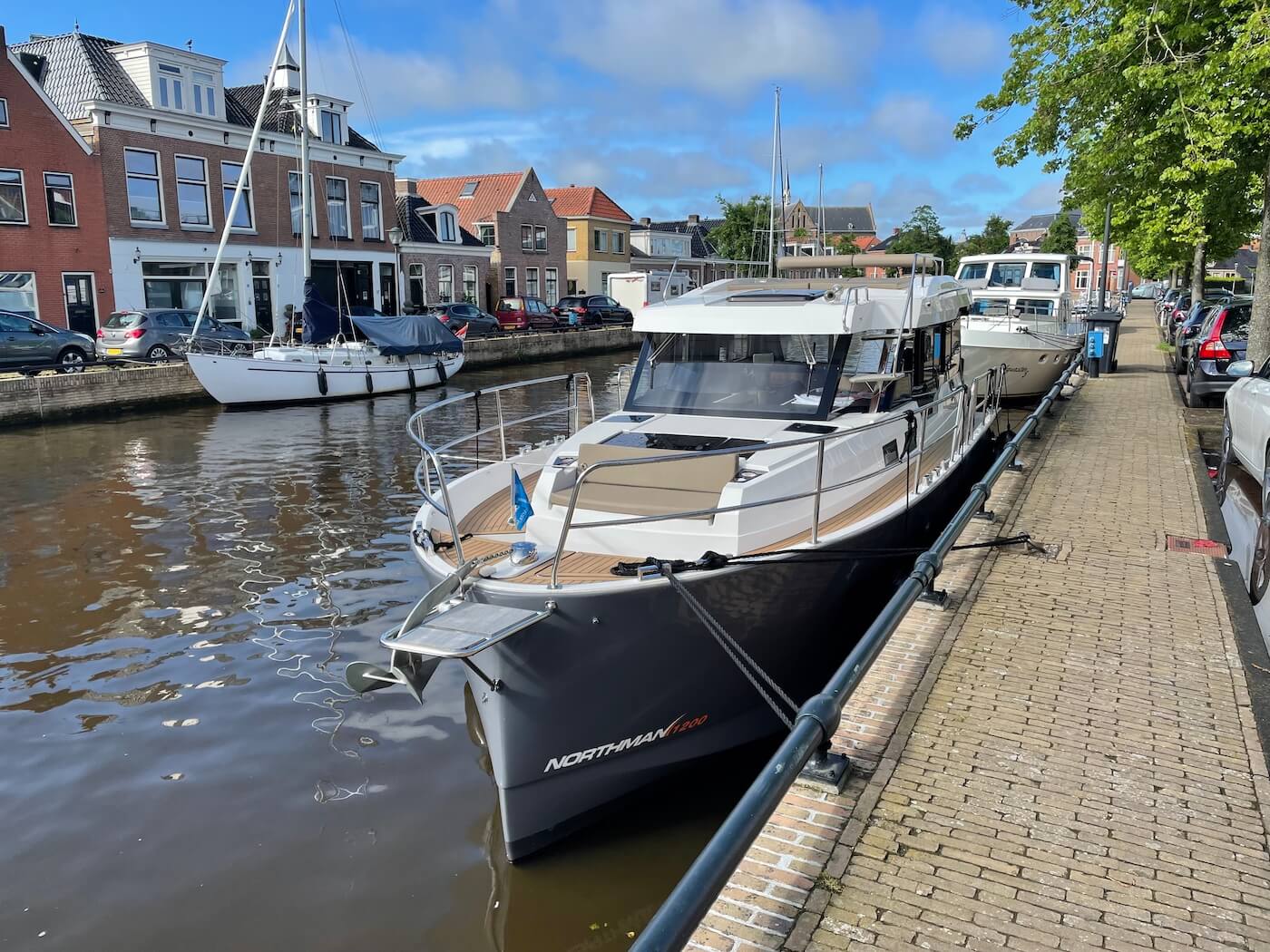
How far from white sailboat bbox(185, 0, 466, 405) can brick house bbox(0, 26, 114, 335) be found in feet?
18.0

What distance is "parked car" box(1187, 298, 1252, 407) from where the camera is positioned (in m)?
14.8

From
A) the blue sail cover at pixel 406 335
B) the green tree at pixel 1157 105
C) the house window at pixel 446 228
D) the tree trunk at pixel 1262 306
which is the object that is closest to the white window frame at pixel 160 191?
the blue sail cover at pixel 406 335

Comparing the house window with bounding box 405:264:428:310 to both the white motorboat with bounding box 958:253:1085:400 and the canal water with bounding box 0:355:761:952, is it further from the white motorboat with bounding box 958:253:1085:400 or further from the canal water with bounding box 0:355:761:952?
the canal water with bounding box 0:355:761:952

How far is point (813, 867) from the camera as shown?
3.60 meters

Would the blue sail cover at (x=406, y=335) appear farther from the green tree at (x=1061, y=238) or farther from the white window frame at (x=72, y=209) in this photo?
the green tree at (x=1061, y=238)

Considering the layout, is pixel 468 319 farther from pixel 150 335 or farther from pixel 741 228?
pixel 741 228

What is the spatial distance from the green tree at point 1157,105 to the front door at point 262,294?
934 inches

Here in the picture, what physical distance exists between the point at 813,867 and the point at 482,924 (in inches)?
83.5

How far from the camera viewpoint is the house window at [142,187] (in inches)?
1099

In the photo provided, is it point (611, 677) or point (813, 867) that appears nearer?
point (813, 867)

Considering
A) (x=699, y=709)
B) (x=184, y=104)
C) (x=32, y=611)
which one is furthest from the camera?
(x=184, y=104)

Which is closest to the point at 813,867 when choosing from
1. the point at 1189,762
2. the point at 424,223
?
the point at 1189,762

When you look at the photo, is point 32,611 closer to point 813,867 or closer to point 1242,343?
point 813,867

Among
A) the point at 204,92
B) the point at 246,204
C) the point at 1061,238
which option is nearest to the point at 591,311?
the point at 246,204
